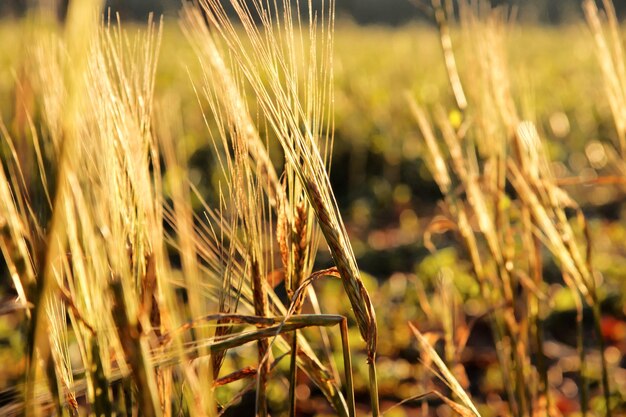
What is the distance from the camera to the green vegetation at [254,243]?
787 mm

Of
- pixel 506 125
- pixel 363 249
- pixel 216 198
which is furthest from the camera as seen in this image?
pixel 216 198

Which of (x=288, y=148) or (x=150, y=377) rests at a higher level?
(x=288, y=148)

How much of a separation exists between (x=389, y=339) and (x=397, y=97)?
473 cm

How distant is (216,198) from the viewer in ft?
17.6

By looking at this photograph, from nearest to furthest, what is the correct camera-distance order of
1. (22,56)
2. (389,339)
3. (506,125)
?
(22,56) → (506,125) → (389,339)

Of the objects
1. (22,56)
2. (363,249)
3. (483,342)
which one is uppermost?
(22,56)

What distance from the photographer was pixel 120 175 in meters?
0.96

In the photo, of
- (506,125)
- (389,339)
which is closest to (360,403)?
(389,339)

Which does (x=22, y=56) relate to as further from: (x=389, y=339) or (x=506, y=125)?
(x=389, y=339)

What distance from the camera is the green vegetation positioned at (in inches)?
31.0

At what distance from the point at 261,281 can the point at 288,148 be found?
0.19m

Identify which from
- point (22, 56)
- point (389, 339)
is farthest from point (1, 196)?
point (389, 339)

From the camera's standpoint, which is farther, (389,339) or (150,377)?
(389,339)

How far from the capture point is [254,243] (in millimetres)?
1001
